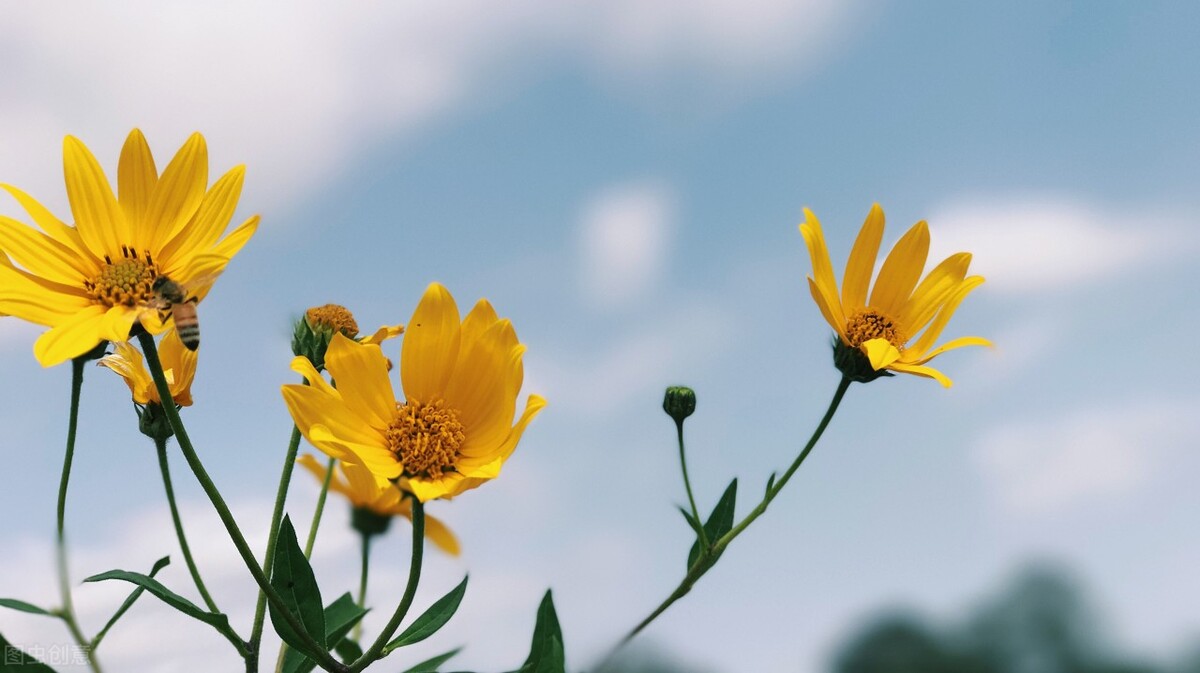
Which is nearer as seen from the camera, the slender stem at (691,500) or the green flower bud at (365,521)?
the slender stem at (691,500)

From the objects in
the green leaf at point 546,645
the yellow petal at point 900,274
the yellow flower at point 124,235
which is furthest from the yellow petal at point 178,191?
the yellow petal at point 900,274

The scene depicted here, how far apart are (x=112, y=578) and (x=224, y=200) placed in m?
0.83

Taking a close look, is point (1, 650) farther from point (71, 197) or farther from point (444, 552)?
point (444, 552)

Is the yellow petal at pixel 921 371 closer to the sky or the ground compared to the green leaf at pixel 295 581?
closer to the sky

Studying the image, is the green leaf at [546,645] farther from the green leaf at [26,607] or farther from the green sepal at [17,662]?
the green leaf at [26,607]

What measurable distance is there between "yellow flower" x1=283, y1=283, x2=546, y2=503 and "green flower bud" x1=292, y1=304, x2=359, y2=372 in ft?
2.10

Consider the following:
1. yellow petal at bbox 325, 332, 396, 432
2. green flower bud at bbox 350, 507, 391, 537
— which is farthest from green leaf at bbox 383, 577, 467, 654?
green flower bud at bbox 350, 507, 391, 537

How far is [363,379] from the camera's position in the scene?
93.7 inches

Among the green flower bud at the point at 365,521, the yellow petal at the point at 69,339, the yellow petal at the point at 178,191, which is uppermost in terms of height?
the green flower bud at the point at 365,521

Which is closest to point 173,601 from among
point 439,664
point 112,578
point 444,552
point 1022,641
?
point 112,578

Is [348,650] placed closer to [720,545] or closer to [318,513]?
[318,513]

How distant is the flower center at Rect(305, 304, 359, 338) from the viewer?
302 centimetres

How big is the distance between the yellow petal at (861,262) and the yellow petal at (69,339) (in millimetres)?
2007

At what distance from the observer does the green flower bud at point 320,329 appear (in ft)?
9.91
